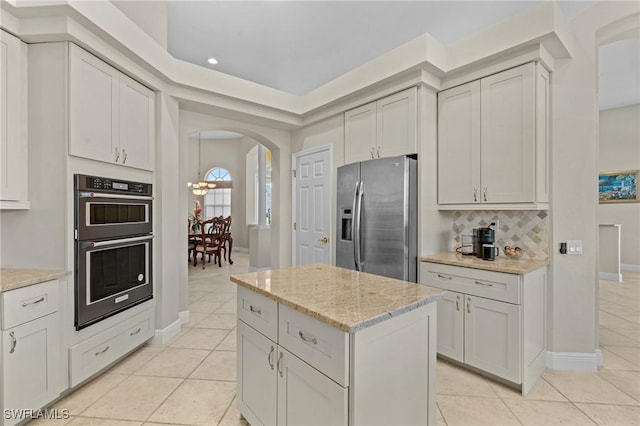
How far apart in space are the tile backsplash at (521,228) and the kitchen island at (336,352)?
1.70 meters

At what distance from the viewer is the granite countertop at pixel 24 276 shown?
5.79 ft

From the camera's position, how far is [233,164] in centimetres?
952

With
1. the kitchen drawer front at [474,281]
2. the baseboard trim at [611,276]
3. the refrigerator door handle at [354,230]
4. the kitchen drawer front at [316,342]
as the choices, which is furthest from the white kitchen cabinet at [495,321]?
the baseboard trim at [611,276]

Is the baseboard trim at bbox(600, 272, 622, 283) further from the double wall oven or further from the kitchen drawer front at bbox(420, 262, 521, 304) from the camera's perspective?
the double wall oven

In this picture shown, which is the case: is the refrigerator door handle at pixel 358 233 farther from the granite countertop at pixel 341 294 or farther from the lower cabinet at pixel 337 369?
the lower cabinet at pixel 337 369

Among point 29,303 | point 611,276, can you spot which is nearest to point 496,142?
point 29,303

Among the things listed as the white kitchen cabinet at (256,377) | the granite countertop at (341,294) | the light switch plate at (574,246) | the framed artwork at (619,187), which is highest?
the framed artwork at (619,187)

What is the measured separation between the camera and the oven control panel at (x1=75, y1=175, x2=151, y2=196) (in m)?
2.22

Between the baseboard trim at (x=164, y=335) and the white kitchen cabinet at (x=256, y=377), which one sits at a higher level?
the white kitchen cabinet at (x=256, y=377)

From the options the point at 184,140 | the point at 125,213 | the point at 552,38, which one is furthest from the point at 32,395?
the point at 552,38

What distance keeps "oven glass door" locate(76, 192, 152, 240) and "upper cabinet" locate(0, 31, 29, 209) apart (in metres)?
0.36

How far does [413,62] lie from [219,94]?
2084mm

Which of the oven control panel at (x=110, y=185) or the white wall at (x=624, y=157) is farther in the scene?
the white wall at (x=624, y=157)

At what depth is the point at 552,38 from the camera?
234cm
